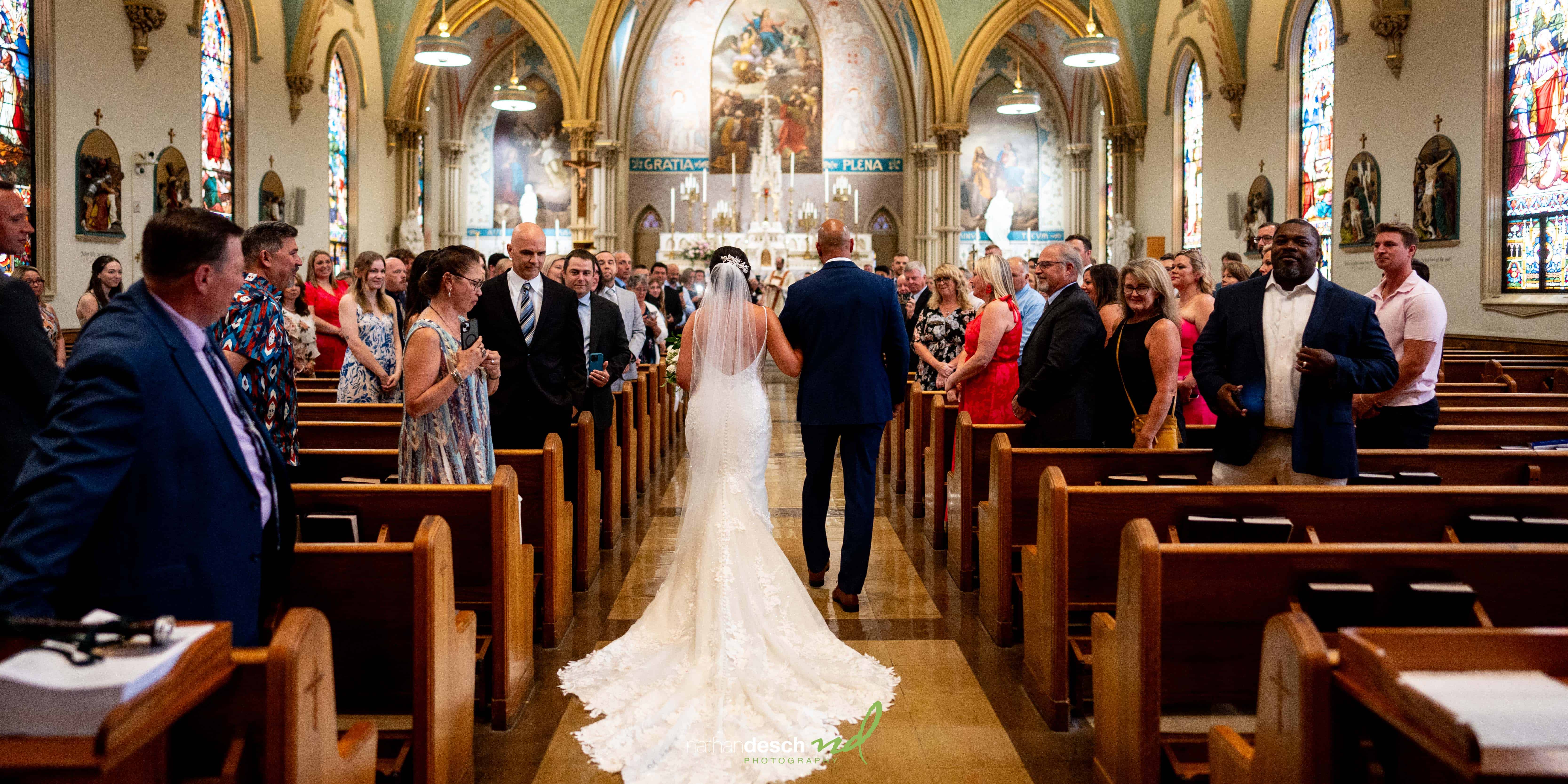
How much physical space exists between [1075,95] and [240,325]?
2306 cm

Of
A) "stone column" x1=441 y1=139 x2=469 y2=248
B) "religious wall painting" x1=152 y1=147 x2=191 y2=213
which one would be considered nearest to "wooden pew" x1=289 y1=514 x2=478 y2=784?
"religious wall painting" x1=152 y1=147 x2=191 y2=213

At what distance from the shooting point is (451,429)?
12.1 feet

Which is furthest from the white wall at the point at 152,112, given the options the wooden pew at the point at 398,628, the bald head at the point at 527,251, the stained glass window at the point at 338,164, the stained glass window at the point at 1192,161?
the stained glass window at the point at 1192,161

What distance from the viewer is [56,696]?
4.45 feet

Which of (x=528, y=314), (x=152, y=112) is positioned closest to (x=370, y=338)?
(x=528, y=314)

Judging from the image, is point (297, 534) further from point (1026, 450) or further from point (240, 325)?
point (1026, 450)

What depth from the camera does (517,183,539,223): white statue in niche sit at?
24172mm

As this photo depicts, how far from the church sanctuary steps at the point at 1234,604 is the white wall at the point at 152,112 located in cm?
881

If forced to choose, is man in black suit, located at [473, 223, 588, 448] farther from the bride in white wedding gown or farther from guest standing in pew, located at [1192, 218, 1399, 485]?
guest standing in pew, located at [1192, 218, 1399, 485]

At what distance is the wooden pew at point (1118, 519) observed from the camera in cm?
322

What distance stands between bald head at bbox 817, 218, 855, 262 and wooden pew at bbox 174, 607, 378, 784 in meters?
3.23

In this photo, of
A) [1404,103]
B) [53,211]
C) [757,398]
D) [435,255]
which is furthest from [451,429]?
[1404,103]

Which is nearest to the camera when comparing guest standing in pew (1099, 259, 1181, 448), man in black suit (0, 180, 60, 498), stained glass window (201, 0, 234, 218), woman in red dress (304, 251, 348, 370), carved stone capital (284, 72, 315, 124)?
man in black suit (0, 180, 60, 498)

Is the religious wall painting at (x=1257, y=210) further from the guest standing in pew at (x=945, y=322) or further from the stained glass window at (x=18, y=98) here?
the stained glass window at (x=18, y=98)
